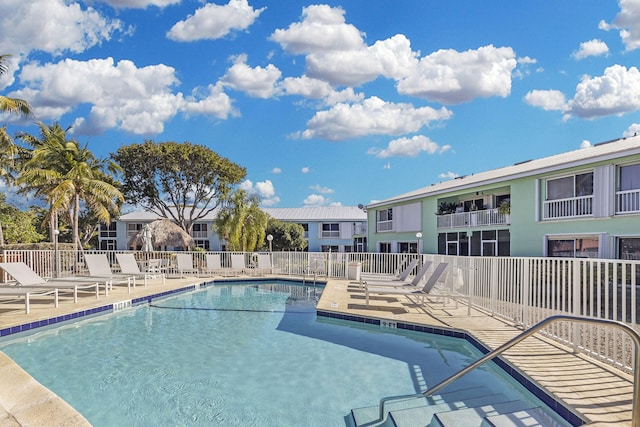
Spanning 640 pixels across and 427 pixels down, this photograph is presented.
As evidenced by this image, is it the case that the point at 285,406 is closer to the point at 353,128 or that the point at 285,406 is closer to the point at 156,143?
the point at 353,128

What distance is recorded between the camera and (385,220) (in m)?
30.8

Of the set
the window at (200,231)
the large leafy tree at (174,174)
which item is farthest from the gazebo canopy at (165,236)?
the window at (200,231)

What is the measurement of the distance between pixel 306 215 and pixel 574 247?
97.8 ft

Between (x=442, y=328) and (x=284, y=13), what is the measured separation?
1567 centimetres

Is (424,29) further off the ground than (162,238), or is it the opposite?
(424,29)

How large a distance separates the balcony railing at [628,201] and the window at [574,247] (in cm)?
157

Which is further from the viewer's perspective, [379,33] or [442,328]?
[379,33]

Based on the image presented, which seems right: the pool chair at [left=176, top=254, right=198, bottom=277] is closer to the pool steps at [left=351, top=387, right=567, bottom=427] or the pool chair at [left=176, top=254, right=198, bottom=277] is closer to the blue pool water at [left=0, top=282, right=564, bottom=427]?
the blue pool water at [left=0, top=282, right=564, bottom=427]

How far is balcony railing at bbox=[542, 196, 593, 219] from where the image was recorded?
1577cm

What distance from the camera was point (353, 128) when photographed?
3027cm

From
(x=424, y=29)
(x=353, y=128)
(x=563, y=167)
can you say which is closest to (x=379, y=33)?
(x=424, y=29)

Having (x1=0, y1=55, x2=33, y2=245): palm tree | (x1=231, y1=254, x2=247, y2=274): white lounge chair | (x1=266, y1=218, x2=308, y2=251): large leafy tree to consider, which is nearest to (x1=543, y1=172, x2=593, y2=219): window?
(x1=231, y1=254, x2=247, y2=274): white lounge chair

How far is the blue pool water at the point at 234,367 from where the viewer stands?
4664 mm

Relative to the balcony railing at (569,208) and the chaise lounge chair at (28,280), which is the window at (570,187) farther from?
the chaise lounge chair at (28,280)
